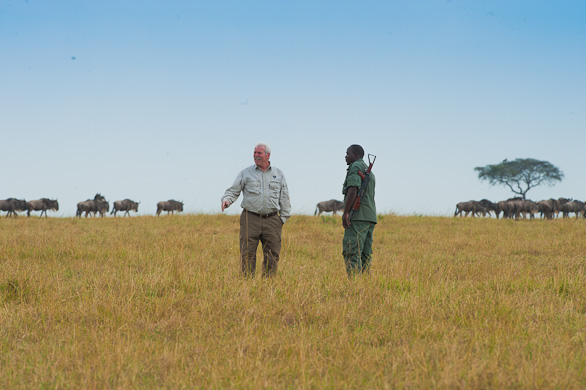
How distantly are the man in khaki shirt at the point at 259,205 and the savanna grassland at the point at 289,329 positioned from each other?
2.19 ft

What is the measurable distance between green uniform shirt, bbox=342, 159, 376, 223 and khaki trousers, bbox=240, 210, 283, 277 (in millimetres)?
1281

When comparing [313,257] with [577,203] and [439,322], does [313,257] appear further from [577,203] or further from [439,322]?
[577,203]

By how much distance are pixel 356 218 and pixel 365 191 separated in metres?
0.48

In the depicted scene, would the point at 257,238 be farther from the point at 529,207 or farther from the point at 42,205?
the point at 42,205

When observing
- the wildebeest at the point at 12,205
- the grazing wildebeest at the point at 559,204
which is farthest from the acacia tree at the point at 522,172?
the wildebeest at the point at 12,205

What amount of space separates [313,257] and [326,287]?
4.62 meters

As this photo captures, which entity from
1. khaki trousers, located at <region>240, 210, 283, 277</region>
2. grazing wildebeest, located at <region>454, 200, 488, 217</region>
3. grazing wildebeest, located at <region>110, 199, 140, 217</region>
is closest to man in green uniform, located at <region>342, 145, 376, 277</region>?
khaki trousers, located at <region>240, 210, 283, 277</region>

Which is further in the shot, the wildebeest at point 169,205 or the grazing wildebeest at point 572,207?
the wildebeest at point 169,205

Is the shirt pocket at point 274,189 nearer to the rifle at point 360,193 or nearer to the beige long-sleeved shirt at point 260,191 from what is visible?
the beige long-sleeved shirt at point 260,191

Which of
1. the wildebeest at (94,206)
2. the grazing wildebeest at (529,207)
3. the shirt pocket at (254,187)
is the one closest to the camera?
the shirt pocket at (254,187)

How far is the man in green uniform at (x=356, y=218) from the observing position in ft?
25.7

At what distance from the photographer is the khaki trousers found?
780 centimetres

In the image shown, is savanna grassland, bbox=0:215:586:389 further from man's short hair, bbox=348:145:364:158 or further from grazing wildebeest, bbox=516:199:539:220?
grazing wildebeest, bbox=516:199:539:220

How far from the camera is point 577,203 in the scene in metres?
34.6
